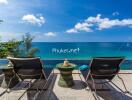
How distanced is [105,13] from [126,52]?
54.1 ft

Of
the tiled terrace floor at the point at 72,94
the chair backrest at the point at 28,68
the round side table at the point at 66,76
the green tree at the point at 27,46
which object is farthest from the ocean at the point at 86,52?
the chair backrest at the point at 28,68

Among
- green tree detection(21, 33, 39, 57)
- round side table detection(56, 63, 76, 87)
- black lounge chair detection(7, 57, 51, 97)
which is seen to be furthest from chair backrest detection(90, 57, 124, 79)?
green tree detection(21, 33, 39, 57)

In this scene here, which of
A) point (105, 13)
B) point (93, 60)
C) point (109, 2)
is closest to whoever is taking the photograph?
point (93, 60)

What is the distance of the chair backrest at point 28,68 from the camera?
415 centimetres

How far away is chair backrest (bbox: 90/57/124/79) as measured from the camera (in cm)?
405

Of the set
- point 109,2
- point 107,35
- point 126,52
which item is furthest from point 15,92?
point 107,35

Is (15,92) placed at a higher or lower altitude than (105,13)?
lower

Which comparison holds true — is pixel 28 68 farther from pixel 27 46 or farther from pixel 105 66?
pixel 27 46

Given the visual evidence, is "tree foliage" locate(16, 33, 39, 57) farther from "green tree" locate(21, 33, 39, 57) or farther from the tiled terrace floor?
the tiled terrace floor

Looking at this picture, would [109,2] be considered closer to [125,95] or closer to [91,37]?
[91,37]

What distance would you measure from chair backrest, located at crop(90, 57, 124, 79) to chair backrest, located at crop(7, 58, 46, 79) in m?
1.10

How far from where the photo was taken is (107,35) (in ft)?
194

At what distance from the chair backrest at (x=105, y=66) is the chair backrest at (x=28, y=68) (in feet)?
3.61

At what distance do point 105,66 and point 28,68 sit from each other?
1.63 m
